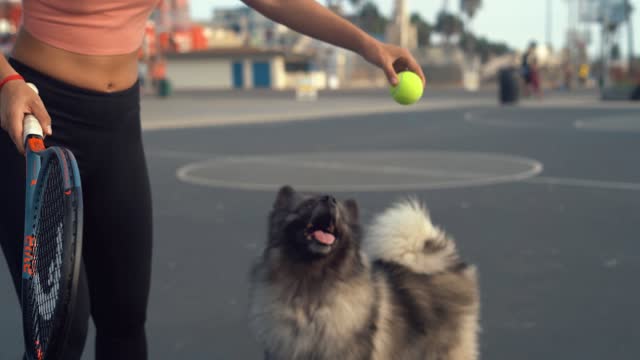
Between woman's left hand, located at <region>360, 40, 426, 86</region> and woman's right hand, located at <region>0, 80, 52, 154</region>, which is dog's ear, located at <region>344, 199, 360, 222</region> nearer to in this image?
woman's left hand, located at <region>360, 40, 426, 86</region>

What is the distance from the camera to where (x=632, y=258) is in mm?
7309

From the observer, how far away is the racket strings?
2.19 m

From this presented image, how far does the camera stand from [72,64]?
2.91 meters

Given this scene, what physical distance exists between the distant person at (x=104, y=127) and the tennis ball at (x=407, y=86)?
4 centimetres

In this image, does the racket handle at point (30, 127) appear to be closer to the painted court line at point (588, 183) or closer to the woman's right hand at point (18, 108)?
the woman's right hand at point (18, 108)

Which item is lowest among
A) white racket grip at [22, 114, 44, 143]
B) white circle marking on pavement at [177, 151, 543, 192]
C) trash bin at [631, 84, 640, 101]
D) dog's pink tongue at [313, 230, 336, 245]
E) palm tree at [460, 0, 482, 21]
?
white circle marking on pavement at [177, 151, 543, 192]

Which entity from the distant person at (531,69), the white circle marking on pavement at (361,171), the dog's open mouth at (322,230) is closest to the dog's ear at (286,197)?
the dog's open mouth at (322,230)

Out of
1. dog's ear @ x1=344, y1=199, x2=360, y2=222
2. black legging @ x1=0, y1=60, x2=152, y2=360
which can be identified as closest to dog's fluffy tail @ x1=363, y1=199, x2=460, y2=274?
dog's ear @ x1=344, y1=199, x2=360, y2=222

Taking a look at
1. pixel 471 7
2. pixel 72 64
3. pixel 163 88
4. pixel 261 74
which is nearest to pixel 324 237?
pixel 72 64

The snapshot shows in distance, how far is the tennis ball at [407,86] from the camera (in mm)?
3232

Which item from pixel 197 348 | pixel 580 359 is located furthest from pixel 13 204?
pixel 580 359

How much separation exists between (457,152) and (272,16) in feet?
43.4

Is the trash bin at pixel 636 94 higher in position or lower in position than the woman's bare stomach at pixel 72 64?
lower

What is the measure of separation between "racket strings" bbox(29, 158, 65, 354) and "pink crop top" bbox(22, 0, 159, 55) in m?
0.72
